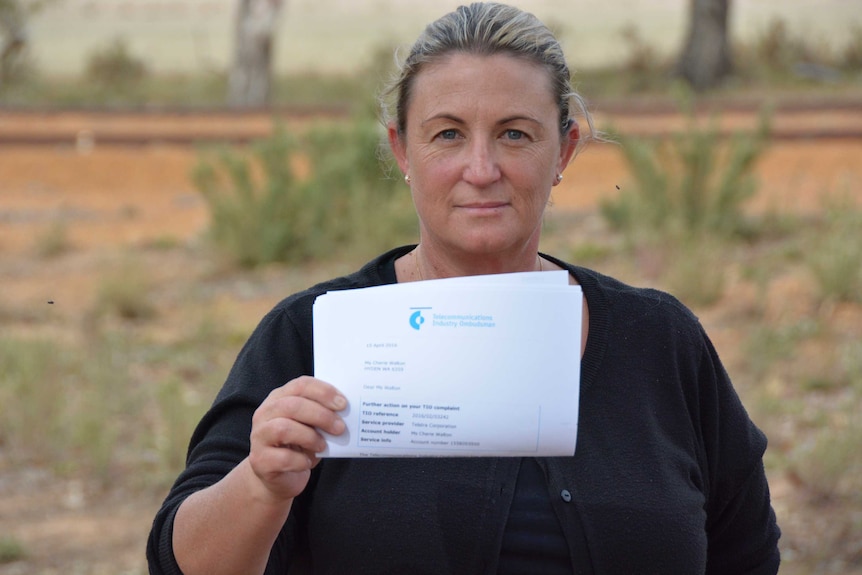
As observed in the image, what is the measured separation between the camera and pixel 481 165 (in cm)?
244

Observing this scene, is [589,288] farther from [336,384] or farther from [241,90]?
[241,90]

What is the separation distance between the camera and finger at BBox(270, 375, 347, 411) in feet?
6.75

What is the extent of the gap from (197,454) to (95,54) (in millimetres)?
24542

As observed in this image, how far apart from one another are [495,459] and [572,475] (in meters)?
0.14

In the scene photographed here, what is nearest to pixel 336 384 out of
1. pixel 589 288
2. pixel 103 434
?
pixel 589 288

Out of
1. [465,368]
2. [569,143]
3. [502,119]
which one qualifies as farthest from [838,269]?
[465,368]

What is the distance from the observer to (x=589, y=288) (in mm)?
2648

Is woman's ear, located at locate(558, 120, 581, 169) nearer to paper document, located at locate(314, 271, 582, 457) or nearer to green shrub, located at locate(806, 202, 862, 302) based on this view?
paper document, located at locate(314, 271, 582, 457)

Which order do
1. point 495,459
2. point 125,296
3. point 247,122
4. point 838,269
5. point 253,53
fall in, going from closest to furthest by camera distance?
point 495,459 → point 838,269 → point 125,296 → point 247,122 → point 253,53

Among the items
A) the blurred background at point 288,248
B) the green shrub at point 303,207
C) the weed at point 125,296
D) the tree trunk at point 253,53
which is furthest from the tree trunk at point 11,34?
the weed at point 125,296

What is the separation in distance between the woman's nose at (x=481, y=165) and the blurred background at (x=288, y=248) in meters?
0.49

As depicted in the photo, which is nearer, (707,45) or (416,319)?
(416,319)

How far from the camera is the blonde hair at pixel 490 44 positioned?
97.0 inches

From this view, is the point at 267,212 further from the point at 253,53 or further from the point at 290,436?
the point at 253,53
